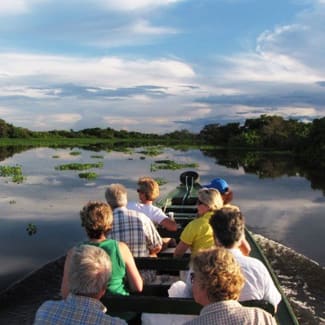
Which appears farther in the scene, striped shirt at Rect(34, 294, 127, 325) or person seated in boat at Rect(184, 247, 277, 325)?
striped shirt at Rect(34, 294, 127, 325)

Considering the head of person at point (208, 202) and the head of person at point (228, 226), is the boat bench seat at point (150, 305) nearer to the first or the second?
the head of person at point (228, 226)

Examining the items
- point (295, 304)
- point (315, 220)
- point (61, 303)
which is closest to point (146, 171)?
point (315, 220)

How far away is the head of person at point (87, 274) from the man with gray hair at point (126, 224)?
280 centimetres

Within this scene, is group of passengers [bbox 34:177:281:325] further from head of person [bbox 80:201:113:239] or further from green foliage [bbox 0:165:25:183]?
green foliage [bbox 0:165:25:183]

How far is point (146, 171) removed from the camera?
40.8 m

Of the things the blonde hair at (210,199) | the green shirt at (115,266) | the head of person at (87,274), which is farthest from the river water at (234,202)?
the head of person at (87,274)

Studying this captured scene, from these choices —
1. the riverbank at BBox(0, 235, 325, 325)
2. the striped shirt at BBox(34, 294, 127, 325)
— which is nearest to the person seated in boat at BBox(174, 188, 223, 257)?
the striped shirt at BBox(34, 294, 127, 325)

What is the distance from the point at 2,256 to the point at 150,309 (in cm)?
898

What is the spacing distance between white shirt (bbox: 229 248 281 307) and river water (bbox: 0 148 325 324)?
5147 millimetres

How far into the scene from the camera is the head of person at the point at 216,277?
3100mm

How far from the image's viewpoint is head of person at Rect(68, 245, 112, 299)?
323 cm

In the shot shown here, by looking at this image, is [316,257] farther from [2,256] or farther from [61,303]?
[61,303]

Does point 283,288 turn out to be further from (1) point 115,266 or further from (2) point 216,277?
(2) point 216,277

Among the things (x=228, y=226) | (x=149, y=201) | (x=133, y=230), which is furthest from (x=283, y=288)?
(x=228, y=226)
